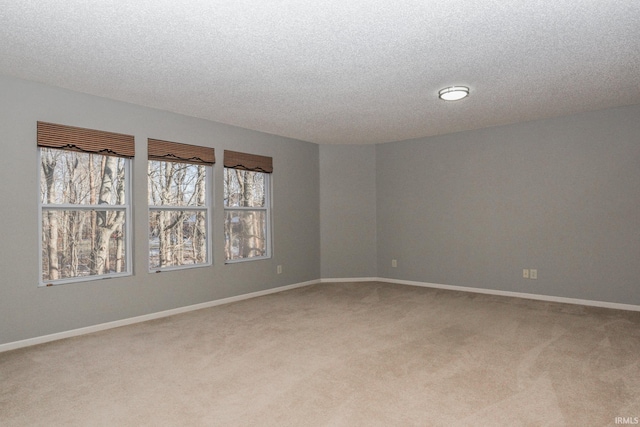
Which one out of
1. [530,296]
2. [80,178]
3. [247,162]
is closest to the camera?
[80,178]

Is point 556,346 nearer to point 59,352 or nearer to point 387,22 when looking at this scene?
point 387,22

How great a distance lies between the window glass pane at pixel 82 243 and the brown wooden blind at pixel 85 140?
63cm

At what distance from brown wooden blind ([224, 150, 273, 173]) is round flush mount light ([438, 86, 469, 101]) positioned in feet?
8.93

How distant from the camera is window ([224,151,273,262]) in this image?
5.39 m

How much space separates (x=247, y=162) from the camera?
18.1ft

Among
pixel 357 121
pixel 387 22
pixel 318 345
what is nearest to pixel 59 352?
pixel 318 345

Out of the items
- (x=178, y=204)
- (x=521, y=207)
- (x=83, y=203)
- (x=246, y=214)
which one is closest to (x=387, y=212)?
(x=521, y=207)

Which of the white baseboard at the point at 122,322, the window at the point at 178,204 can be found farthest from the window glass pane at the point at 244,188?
the white baseboard at the point at 122,322

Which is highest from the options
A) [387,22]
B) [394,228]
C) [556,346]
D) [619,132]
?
[387,22]

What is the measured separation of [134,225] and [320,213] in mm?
3212

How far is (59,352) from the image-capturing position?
10.8 feet

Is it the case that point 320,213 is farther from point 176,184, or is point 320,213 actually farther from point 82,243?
point 82,243

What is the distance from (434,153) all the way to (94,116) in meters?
4.67

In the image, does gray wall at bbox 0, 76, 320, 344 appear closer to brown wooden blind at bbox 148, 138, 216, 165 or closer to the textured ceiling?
brown wooden blind at bbox 148, 138, 216, 165
